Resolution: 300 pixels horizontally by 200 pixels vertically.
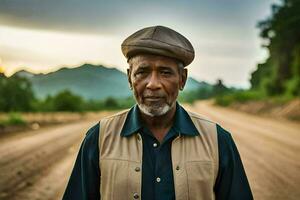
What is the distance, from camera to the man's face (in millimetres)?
2629

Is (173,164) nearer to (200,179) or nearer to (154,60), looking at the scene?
(200,179)

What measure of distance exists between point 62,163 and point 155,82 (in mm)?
6886

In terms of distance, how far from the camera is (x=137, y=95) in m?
2.71

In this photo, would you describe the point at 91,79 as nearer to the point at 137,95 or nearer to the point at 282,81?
the point at 282,81

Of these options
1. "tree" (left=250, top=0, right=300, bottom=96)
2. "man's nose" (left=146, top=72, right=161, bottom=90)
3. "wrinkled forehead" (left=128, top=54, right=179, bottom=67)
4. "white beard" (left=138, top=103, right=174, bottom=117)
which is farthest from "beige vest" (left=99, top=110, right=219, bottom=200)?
"tree" (left=250, top=0, right=300, bottom=96)

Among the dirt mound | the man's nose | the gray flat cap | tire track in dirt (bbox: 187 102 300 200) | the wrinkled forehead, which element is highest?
the gray flat cap

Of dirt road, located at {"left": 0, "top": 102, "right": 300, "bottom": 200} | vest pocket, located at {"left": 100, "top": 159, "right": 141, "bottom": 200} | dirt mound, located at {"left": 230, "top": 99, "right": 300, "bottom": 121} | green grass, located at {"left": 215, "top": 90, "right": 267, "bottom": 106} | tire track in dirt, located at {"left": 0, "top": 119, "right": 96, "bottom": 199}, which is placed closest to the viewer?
vest pocket, located at {"left": 100, "top": 159, "right": 141, "bottom": 200}

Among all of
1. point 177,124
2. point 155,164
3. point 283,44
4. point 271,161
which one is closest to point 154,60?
point 177,124

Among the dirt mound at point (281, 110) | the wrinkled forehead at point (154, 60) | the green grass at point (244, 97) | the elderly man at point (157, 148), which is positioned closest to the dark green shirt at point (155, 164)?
the elderly man at point (157, 148)

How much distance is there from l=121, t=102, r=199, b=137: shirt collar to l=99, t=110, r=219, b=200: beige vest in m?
0.03

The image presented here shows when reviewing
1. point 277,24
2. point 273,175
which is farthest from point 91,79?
point 273,175

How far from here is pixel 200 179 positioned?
254 centimetres

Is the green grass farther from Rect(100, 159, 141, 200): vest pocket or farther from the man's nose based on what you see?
Rect(100, 159, 141, 200): vest pocket

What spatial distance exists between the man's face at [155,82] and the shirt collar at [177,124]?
7cm
